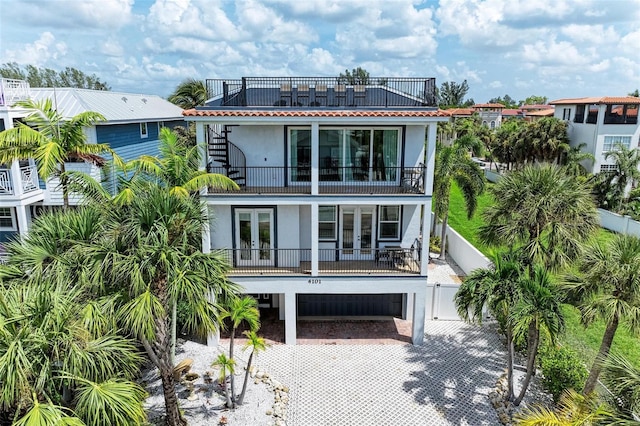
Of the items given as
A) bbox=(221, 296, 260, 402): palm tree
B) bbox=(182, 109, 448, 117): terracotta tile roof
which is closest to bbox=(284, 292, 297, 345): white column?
bbox=(221, 296, 260, 402): palm tree

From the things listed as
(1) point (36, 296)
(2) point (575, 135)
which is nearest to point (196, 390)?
(1) point (36, 296)

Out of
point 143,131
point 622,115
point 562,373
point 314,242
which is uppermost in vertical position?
point 622,115

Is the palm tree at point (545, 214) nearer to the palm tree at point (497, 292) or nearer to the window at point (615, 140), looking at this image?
the palm tree at point (497, 292)

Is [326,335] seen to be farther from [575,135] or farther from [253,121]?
[575,135]

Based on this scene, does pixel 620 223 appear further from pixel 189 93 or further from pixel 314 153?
pixel 189 93

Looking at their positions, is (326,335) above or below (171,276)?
below

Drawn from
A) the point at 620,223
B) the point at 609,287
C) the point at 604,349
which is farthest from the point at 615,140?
the point at 609,287
